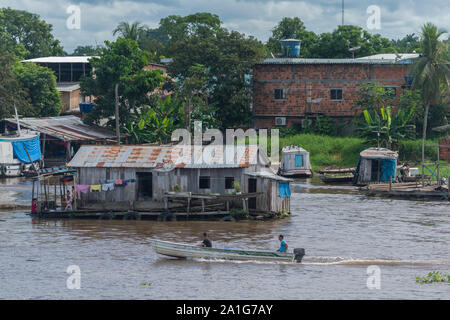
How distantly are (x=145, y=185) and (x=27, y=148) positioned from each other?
66.9 feet

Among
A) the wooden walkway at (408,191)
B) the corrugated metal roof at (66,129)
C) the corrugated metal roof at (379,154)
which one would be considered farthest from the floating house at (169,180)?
the corrugated metal roof at (66,129)

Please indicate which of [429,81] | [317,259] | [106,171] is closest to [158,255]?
[317,259]

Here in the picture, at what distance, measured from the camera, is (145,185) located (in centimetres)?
3856

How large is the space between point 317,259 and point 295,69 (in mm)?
36185

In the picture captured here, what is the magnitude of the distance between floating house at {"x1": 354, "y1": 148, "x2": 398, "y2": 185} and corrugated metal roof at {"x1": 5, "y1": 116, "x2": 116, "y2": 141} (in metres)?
21.0

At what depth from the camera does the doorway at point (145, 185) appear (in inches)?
1503

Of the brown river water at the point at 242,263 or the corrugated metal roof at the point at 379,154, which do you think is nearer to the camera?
the brown river water at the point at 242,263

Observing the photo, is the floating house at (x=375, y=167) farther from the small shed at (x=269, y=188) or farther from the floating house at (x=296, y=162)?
the small shed at (x=269, y=188)

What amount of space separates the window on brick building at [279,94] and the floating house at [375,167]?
1431cm

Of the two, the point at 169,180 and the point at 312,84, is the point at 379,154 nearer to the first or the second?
the point at 312,84

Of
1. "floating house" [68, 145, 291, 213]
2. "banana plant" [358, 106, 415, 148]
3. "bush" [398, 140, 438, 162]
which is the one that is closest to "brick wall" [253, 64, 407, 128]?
"banana plant" [358, 106, 415, 148]

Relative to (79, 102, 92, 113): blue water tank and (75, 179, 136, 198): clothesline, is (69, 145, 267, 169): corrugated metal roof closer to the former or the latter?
(75, 179, 136, 198): clothesline

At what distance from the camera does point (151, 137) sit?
192 ft

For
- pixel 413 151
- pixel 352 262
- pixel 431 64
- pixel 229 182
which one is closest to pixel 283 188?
pixel 229 182
